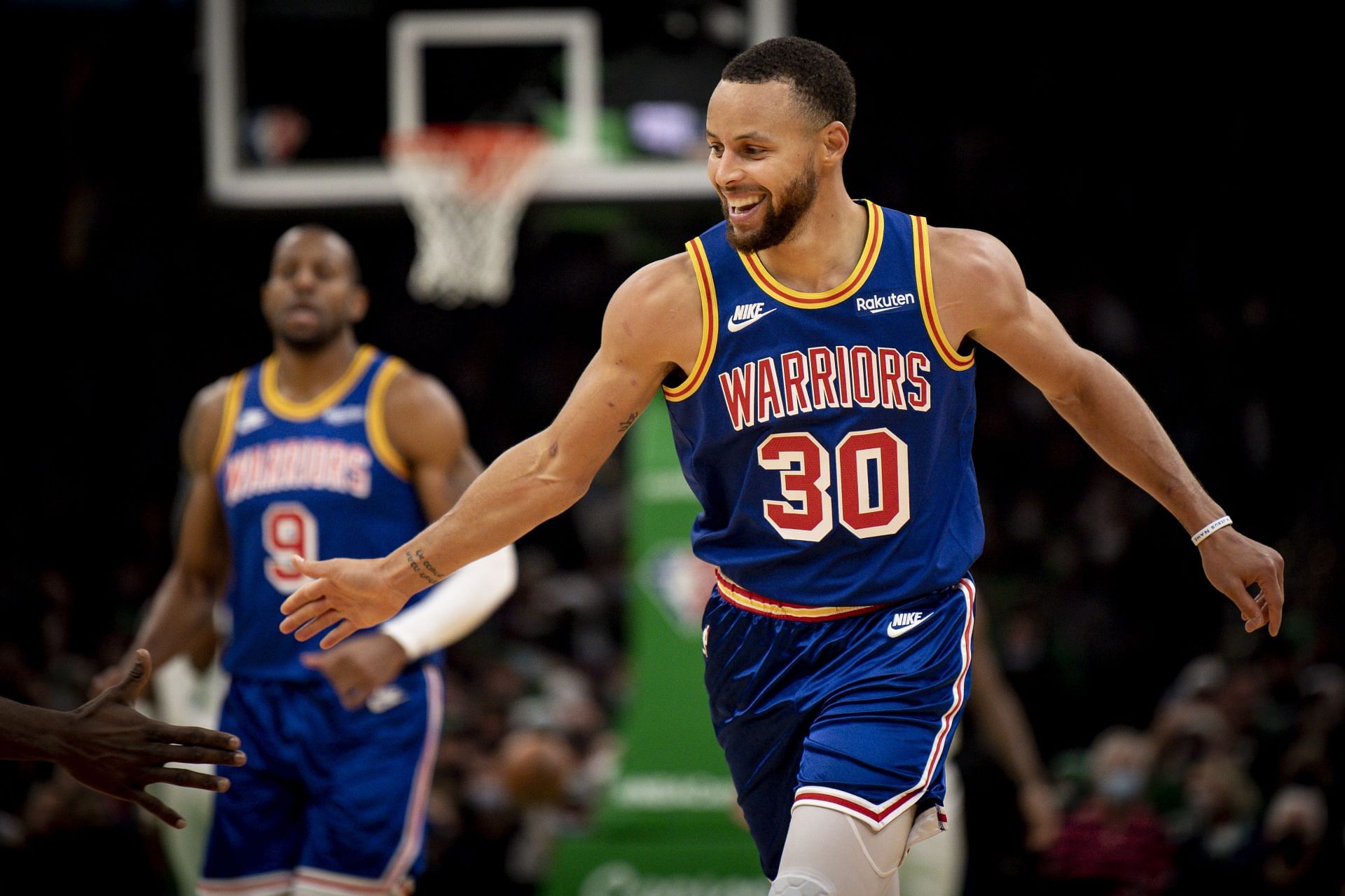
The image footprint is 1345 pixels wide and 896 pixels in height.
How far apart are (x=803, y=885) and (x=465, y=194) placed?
7.42 m

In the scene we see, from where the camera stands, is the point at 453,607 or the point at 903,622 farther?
the point at 453,607

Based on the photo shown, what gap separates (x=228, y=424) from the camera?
5.34 metres

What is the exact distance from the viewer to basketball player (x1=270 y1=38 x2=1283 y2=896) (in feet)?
11.9

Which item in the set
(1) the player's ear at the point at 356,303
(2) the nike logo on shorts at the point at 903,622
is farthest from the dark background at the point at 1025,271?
(2) the nike logo on shorts at the point at 903,622

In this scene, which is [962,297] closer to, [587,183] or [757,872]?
[757,872]

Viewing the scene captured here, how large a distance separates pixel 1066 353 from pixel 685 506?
4356 mm

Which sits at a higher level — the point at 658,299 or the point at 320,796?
the point at 658,299

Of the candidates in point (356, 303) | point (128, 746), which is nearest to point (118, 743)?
point (128, 746)

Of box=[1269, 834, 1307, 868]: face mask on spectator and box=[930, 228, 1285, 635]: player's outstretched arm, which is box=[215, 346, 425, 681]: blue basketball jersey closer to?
box=[930, 228, 1285, 635]: player's outstretched arm

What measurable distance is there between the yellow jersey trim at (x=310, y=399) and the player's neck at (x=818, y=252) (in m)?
2.05

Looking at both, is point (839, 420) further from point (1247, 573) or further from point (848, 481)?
point (1247, 573)

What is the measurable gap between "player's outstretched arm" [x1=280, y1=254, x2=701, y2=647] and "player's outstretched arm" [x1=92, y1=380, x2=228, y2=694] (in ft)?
5.78

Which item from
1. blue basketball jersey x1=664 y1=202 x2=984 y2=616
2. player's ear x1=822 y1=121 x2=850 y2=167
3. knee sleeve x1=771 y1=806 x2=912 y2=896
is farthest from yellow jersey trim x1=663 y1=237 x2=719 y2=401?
knee sleeve x1=771 y1=806 x2=912 y2=896

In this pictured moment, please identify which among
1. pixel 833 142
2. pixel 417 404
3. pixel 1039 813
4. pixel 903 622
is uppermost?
pixel 833 142
